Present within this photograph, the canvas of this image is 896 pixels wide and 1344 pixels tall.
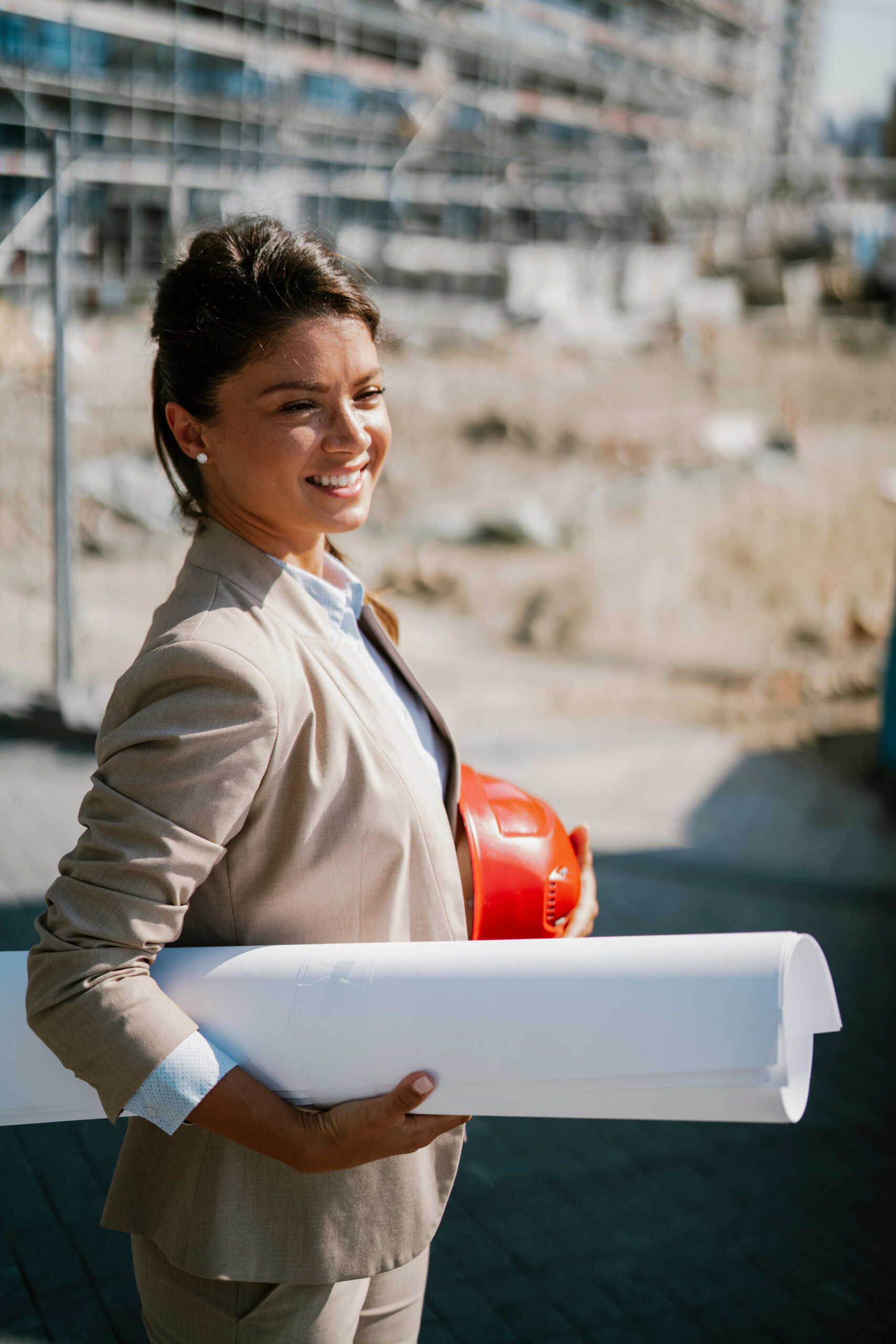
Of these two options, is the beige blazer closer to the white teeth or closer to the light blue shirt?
the light blue shirt

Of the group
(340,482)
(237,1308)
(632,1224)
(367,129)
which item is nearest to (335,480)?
(340,482)

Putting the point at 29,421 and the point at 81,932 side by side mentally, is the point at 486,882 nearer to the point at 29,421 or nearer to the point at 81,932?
the point at 81,932

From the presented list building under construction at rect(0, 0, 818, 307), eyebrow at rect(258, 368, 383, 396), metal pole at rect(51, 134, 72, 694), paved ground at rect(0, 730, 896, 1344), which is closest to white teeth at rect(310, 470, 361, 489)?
eyebrow at rect(258, 368, 383, 396)

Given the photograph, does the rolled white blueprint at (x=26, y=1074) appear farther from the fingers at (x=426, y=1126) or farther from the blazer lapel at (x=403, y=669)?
the blazer lapel at (x=403, y=669)

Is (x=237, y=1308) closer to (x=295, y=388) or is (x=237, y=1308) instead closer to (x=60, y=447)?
(x=295, y=388)

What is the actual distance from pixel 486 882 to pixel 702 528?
1336cm

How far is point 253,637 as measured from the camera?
136 centimetres

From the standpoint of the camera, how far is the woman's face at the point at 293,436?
142 centimetres

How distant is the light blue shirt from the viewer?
4.09 feet

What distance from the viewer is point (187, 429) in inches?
58.6

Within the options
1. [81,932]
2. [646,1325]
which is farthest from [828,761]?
[81,932]

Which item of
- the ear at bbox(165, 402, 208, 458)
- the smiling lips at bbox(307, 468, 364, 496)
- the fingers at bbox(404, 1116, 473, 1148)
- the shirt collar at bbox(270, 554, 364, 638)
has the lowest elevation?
the fingers at bbox(404, 1116, 473, 1148)

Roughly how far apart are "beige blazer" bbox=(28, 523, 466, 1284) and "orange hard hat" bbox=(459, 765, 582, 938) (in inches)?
3.9

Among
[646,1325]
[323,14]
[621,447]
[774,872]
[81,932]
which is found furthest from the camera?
[323,14]
